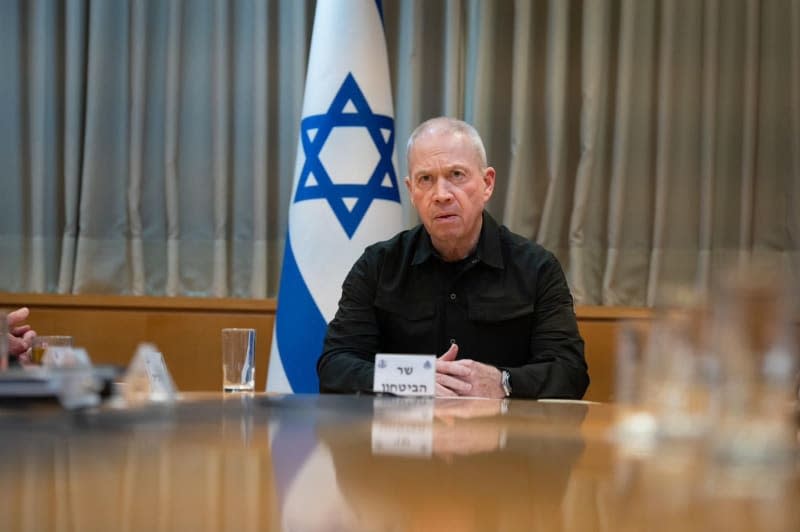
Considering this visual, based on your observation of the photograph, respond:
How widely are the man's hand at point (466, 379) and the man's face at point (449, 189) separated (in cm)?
56

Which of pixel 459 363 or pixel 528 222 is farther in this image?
pixel 528 222

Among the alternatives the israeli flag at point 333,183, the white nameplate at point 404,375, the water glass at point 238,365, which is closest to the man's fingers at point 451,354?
the white nameplate at point 404,375

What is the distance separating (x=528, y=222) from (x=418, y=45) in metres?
0.87

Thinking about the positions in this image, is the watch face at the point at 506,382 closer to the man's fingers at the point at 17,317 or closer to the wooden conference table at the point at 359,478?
the wooden conference table at the point at 359,478

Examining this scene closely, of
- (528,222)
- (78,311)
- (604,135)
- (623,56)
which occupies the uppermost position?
(623,56)

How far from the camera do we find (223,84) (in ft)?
13.1

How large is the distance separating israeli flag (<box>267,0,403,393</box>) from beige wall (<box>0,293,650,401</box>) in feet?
1.52

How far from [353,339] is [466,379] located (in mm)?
523

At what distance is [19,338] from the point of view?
2.23 m

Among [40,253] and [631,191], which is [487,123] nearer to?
[631,191]

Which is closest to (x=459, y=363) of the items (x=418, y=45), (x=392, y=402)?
(x=392, y=402)

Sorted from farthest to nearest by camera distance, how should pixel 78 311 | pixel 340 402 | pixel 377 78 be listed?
1. pixel 78 311
2. pixel 377 78
3. pixel 340 402

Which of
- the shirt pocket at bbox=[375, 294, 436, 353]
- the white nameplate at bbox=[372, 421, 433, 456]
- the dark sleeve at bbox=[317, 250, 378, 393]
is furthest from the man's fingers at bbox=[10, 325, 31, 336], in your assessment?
the white nameplate at bbox=[372, 421, 433, 456]

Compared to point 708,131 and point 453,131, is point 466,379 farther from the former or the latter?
point 708,131
